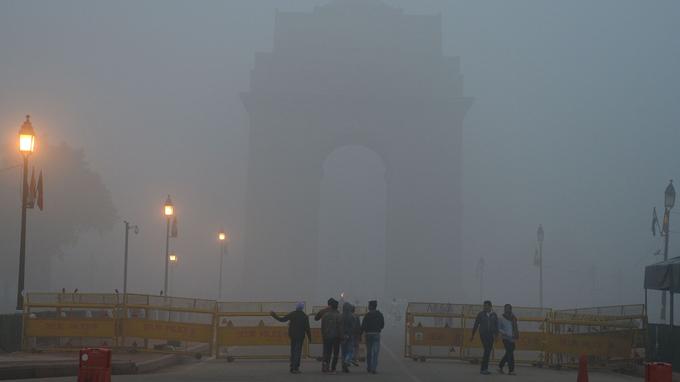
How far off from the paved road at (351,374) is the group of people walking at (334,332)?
11.7 inches

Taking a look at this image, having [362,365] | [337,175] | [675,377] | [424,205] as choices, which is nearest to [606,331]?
[675,377]

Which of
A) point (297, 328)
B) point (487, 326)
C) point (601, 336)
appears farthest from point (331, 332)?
point (601, 336)

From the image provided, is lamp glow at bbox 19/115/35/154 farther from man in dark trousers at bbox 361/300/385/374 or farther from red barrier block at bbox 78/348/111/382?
red barrier block at bbox 78/348/111/382

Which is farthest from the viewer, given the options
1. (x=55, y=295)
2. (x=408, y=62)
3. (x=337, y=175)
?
(x=337, y=175)

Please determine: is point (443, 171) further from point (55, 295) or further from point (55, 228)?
point (55, 295)

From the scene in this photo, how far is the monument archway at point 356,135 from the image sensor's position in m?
71.5

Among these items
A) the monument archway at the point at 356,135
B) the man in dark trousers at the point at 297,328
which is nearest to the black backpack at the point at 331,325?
the man in dark trousers at the point at 297,328

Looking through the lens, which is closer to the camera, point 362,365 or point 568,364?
point 362,365

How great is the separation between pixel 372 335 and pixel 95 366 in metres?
8.78

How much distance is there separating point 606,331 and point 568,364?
1188 millimetres

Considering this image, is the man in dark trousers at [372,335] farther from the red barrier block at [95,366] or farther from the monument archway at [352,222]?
the monument archway at [352,222]

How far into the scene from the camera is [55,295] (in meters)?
25.6

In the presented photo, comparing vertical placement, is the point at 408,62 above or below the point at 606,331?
above

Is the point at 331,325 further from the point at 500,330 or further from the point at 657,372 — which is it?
the point at 657,372
